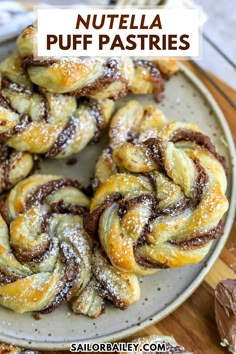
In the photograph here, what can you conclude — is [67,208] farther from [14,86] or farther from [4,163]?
[14,86]

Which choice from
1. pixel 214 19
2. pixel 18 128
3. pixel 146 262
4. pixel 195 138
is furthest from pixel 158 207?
pixel 214 19

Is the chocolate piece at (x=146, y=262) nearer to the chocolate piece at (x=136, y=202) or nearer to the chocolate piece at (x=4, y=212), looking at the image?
the chocolate piece at (x=136, y=202)

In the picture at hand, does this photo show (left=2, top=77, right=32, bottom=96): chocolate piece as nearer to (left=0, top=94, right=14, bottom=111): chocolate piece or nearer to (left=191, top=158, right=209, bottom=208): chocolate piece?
(left=0, top=94, right=14, bottom=111): chocolate piece

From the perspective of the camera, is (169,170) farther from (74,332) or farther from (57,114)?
(74,332)

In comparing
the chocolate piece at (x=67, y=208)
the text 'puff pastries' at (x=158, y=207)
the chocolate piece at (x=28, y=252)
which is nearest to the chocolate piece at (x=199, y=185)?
the text 'puff pastries' at (x=158, y=207)

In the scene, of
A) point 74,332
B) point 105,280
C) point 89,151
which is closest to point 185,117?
point 89,151
